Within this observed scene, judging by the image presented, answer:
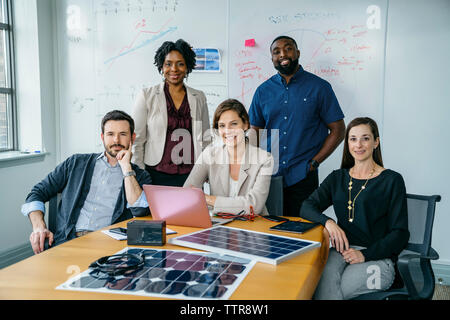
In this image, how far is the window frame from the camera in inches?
152

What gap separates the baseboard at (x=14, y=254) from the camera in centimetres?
350

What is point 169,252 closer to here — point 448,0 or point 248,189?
point 248,189

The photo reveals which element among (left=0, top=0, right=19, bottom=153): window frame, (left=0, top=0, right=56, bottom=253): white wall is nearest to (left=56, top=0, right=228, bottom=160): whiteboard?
(left=0, top=0, right=56, bottom=253): white wall

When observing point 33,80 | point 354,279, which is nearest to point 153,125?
point 354,279

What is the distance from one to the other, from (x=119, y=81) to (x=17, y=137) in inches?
45.6

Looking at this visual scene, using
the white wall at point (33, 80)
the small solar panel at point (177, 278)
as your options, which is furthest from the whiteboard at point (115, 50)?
the small solar panel at point (177, 278)

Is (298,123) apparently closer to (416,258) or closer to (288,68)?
(288,68)

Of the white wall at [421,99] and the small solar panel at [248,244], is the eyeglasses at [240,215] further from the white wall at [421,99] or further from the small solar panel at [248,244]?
the white wall at [421,99]

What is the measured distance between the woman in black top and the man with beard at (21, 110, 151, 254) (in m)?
0.94

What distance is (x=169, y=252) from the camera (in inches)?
57.2

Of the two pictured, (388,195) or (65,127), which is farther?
(65,127)

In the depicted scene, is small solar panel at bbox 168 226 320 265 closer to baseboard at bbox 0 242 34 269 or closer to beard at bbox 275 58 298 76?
beard at bbox 275 58 298 76
